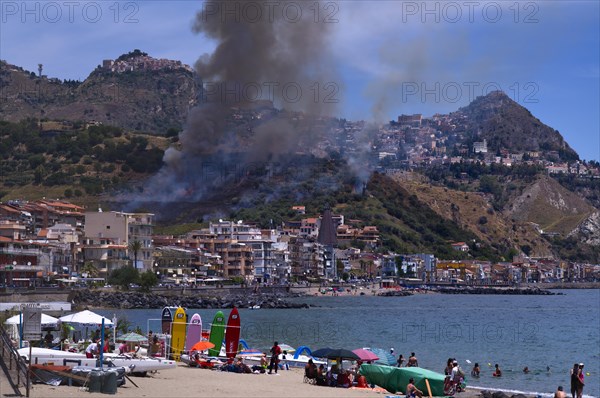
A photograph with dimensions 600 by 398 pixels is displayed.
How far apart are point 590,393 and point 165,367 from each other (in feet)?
48.6

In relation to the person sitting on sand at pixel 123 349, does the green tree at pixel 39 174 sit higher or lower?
higher

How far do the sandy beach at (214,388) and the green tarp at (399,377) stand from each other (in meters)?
0.64

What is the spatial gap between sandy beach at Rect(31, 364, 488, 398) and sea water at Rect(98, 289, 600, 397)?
25.6 ft

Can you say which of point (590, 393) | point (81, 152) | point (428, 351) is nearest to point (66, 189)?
point (81, 152)

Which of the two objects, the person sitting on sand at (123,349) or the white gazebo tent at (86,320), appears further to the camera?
the white gazebo tent at (86,320)

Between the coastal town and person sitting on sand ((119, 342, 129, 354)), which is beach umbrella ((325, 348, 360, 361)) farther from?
the coastal town

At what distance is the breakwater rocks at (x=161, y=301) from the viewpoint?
3039 inches

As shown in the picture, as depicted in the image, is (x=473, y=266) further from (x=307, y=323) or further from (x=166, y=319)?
(x=166, y=319)

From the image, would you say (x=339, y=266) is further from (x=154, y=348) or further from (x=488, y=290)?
(x=154, y=348)

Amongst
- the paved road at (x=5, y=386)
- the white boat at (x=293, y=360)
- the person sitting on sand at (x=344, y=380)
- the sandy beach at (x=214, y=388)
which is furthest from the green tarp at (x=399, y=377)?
the paved road at (x=5, y=386)

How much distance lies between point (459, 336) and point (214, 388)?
35.7 m

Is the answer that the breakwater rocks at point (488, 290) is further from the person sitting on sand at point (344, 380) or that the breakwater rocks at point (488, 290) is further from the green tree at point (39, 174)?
the person sitting on sand at point (344, 380)

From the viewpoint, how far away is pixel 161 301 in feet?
276

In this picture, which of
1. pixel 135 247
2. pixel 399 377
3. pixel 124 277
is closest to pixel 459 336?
pixel 399 377
